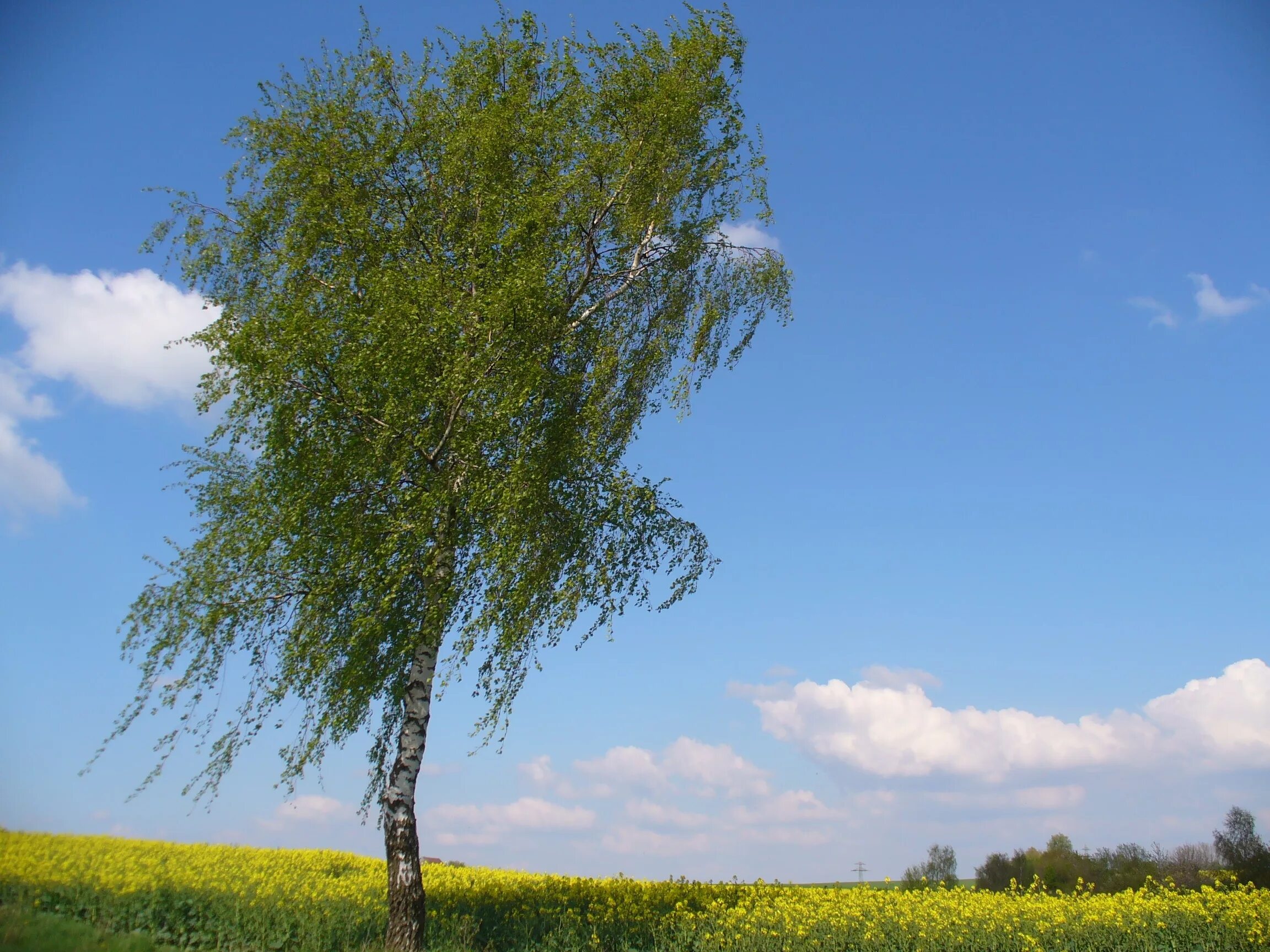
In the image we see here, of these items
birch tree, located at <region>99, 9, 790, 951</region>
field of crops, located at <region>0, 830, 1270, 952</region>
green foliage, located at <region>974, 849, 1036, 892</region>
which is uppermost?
birch tree, located at <region>99, 9, 790, 951</region>

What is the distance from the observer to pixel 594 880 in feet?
49.3

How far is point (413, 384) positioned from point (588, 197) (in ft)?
14.3

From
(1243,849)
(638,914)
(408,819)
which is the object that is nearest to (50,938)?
(408,819)

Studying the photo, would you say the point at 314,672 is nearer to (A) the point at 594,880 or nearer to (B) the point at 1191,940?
(A) the point at 594,880

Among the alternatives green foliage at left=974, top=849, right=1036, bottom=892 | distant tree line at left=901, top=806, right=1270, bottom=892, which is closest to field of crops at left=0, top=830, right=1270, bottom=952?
distant tree line at left=901, top=806, right=1270, bottom=892

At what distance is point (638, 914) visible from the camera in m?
11.9

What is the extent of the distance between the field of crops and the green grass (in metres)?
3.13

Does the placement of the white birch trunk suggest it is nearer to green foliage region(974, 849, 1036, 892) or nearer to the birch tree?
the birch tree

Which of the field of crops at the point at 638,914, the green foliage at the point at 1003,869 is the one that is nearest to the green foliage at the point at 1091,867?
the green foliage at the point at 1003,869

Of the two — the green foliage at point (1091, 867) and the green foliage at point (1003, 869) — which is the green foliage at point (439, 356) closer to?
the green foliage at point (1091, 867)

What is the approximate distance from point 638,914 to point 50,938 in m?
7.57

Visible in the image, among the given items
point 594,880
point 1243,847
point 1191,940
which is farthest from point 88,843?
point 1243,847

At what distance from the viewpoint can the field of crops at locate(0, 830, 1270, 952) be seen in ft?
36.7

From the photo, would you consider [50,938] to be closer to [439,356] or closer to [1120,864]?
[439,356]
